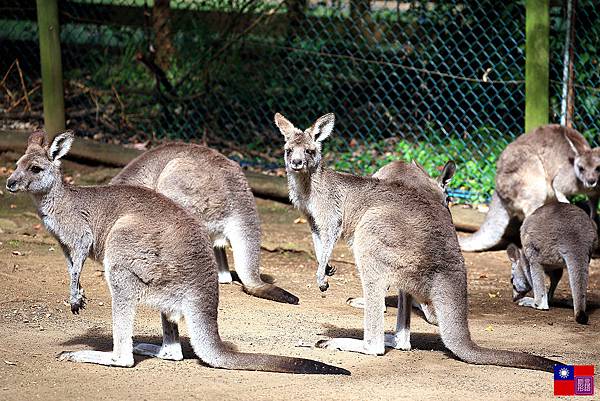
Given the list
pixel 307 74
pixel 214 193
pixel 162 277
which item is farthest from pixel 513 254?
pixel 307 74

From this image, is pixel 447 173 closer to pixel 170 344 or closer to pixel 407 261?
pixel 407 261

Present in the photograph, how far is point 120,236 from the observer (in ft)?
16.2

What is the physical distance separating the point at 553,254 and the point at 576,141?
1.89 meters

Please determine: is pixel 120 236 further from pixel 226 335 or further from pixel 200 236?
pixel 226 335

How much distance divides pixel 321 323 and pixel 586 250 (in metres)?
1.91

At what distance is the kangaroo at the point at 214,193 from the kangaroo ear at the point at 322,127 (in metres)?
1.07

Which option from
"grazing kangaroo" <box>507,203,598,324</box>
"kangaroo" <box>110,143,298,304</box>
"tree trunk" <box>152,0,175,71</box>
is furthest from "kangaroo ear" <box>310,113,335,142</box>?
"tree trunk" <box>152,0,175,71</box>

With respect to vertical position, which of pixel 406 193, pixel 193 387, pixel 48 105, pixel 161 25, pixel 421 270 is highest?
pixel 161 25

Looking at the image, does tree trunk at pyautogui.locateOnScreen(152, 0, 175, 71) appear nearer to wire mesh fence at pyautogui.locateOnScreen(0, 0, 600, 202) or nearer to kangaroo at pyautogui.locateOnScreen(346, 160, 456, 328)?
wire mesh fence at pyautogui.locateOnScreen(0, 0, 600, 202)

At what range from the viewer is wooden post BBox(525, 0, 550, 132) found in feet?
27.8

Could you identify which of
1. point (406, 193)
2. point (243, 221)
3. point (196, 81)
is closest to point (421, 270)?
point (406, 193)

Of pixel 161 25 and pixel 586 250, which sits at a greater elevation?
pixel 161 25

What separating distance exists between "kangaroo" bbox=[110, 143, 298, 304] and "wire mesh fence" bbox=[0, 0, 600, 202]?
2.86m

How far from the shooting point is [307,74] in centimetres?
1053
